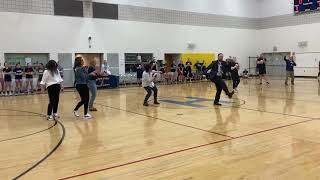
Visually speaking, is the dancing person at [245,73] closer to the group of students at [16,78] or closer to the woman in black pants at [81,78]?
the group of students at [16,78]

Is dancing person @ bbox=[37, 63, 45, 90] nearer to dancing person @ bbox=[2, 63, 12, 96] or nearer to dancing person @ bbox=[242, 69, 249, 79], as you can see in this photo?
dancing person @ bbox=[2, 63, 12, 96]

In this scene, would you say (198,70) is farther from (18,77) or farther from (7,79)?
(7,79)

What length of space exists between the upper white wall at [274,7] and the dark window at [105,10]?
14.5 m

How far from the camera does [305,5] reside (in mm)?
25531

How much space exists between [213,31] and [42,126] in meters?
20.9

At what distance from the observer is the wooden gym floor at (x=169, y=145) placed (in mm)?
4328

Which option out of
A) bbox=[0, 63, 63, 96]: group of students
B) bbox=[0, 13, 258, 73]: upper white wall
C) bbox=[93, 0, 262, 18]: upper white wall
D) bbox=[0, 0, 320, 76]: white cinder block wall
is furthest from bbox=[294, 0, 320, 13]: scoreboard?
bbox=[0, 63, 63, 96]: group of students

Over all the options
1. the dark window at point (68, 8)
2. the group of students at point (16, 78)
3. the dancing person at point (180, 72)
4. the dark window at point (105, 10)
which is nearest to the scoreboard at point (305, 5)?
the dancing person at point (180, 72)

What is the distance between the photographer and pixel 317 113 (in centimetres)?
873

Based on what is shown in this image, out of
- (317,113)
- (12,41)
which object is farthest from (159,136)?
(12,41)

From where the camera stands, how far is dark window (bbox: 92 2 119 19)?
20828mm

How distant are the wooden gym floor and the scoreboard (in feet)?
58.8

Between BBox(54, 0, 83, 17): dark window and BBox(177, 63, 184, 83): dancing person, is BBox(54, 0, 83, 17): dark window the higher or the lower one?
the higher one

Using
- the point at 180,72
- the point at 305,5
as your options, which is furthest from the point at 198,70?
the point at 305,5
